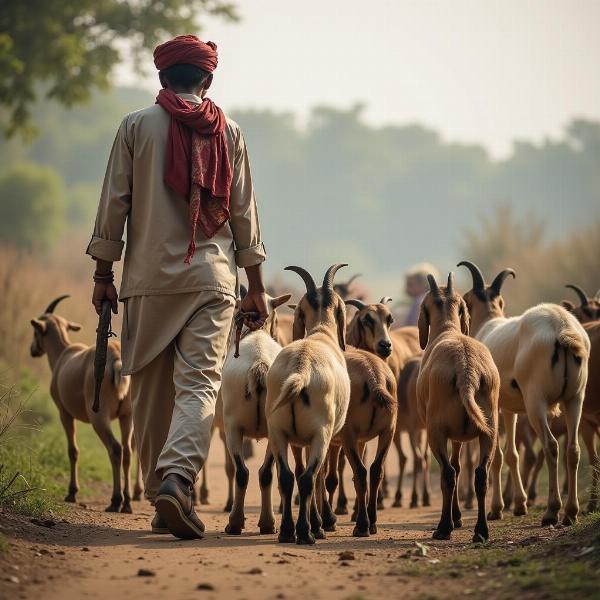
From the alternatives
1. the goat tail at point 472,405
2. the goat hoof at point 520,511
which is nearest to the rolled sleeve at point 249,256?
the goat tail at point 472,405

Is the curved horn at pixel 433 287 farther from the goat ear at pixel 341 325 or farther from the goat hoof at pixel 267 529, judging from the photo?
the goat hoof at pixel 267 529

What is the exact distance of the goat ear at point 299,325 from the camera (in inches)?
368

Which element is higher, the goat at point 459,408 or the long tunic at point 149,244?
the long tunic at point 149,244

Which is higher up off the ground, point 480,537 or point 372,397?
point 372,397

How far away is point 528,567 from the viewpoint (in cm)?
626

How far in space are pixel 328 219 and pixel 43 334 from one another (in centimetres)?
11969

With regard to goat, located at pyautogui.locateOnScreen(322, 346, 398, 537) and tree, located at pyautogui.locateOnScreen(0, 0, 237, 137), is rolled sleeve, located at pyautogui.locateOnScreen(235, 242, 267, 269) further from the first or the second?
tree, located at pyautogui.locateOnScreen(0, 0, 237, 137)

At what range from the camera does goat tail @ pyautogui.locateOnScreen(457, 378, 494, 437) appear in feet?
25.7

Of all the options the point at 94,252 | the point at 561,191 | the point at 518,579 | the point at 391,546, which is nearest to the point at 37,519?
the point at 94,252

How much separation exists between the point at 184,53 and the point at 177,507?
116 inches

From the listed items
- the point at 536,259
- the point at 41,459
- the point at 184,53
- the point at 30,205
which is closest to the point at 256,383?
the point at 184,53

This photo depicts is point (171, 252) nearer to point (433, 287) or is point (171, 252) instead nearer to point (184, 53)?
point (184, 53)

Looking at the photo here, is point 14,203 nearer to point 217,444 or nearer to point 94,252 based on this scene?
point 217,444

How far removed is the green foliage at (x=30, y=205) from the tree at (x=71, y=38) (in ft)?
155
